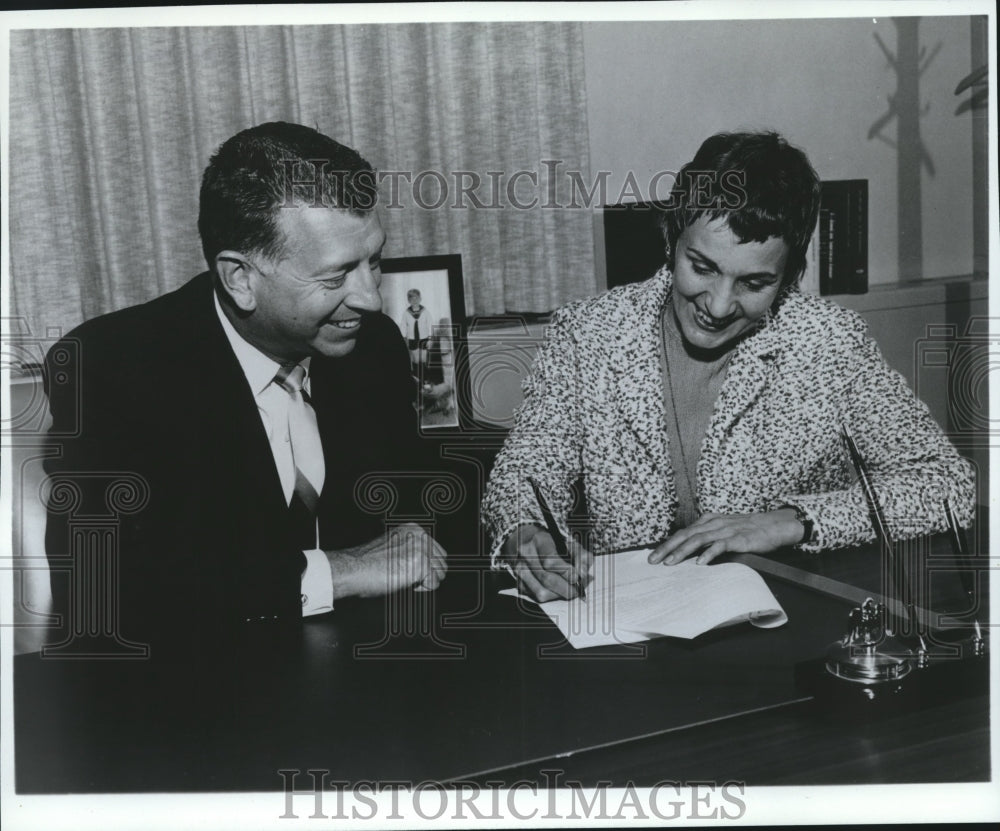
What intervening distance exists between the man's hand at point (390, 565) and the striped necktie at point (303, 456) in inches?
11.9

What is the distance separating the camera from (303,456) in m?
1.69

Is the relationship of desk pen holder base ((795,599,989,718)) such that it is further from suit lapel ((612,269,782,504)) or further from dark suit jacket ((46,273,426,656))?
dark suit jacket ((46,273,426,656))

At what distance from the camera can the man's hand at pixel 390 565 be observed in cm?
130

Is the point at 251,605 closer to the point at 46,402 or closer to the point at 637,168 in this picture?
the point at 46,402

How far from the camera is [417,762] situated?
94 centimetres

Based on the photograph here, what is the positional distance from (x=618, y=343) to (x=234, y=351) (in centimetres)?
73

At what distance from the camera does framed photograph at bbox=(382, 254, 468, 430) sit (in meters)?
1.98

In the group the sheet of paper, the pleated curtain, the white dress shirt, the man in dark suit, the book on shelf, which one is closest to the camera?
the sheet of paper

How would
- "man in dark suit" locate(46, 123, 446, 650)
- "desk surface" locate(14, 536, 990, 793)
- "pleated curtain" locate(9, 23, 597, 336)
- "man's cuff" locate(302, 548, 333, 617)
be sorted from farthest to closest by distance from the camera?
"pleated curtain" locate(9, 23, 597, 336)
"man in dark suit" locate(46, 123, 446, 650)
"man's cuff" locate(302, 548, 333, 617)
"desk surface" locate(14, 536, 990, 793)

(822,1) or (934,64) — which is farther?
(934,64)

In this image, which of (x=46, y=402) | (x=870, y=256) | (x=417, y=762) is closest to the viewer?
(x=417, y=762)

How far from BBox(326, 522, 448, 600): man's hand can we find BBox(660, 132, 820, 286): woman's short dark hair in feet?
2.57

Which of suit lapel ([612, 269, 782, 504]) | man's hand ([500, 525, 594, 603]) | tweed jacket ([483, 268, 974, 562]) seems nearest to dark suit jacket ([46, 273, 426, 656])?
man's hand ([500, 525, 594, 603])

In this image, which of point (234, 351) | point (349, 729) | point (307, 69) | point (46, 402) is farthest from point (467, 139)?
point (349, 729)
